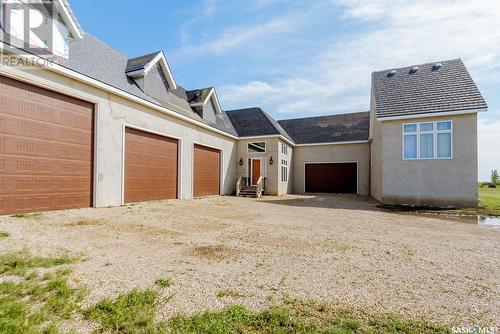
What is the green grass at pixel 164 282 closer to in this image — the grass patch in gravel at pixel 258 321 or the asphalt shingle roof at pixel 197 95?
the grass patch in gravel at pixel 258 321

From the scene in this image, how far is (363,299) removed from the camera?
248 cm

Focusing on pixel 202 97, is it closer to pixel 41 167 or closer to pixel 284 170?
pixel 284 170

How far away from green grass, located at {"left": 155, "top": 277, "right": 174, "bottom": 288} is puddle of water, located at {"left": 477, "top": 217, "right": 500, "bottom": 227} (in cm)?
882

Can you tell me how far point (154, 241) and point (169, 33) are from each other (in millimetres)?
9251

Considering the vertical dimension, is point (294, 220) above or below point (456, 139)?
below

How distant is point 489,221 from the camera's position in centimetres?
747

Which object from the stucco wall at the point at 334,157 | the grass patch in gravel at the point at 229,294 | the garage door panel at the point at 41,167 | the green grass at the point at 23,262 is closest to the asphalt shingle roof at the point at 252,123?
the stucco wall at the point at 334,157

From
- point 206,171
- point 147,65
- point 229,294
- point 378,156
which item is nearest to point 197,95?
point 147,65

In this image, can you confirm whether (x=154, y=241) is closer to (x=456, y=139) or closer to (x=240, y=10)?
(x=240, y=10)

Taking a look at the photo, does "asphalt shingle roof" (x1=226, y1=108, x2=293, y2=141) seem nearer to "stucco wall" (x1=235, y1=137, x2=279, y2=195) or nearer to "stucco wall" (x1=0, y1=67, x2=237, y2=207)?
"stucco wall" (x1=235, y1=137, x2=279, y2=195)

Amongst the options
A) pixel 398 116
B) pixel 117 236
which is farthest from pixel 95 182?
pixel 398 116

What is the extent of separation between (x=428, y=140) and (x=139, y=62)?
13.8 metres

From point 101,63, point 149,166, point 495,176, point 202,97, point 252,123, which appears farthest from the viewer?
point 495,176

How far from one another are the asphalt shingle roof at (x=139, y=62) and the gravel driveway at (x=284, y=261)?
22.7 ft
